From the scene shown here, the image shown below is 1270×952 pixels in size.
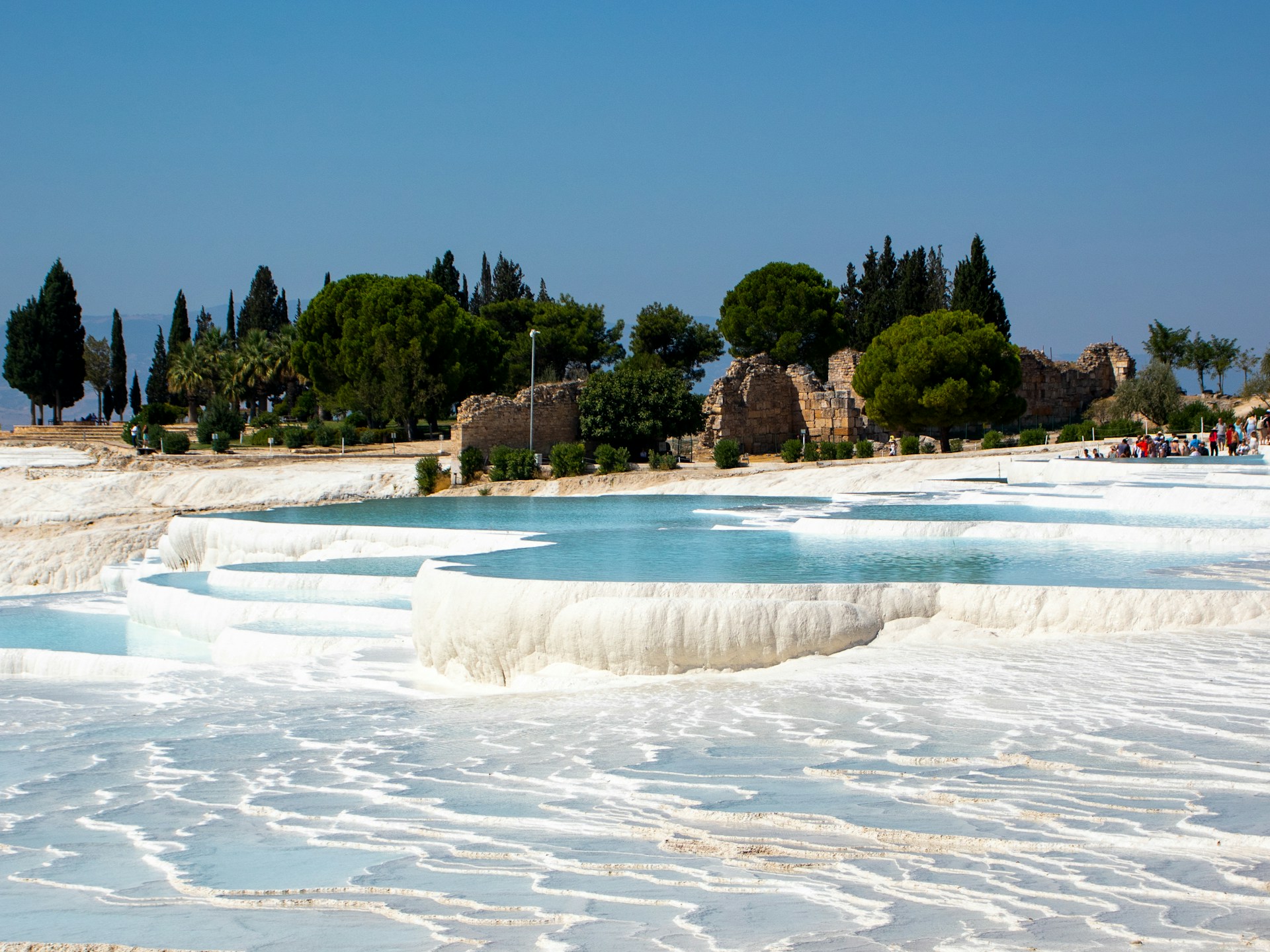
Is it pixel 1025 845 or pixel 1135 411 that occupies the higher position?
pixel 1135 411

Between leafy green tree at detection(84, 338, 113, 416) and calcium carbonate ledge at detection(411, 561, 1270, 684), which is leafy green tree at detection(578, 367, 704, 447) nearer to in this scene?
calcium carbonate ledge at detection(411, 561, 1270, 684)

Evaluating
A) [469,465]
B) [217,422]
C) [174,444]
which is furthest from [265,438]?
[469,465]

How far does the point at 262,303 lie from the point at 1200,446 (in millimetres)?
46275

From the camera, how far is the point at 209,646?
1045 centimetres

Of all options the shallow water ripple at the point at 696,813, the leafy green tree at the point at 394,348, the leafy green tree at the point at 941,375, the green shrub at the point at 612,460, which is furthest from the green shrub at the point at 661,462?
the shallow water ripple at the point at 696,813

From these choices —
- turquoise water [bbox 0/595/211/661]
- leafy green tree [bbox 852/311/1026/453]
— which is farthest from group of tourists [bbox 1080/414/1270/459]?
turquoise water [bbox 0/595/211/661]

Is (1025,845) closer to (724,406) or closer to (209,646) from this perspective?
(209,646)

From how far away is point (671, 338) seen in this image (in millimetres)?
51719

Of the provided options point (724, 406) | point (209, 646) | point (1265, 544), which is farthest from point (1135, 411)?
point (209, 646)

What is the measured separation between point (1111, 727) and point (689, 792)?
212cm

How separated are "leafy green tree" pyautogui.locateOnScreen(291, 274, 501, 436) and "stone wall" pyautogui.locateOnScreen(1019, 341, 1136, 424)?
62.0 feet

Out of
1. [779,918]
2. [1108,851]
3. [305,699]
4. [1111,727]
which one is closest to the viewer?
[779,918]

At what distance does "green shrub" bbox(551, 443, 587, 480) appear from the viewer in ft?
86.5

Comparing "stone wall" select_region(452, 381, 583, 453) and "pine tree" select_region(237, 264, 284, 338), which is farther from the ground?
"pine tree" select_region(237, 264, 284, 338)
